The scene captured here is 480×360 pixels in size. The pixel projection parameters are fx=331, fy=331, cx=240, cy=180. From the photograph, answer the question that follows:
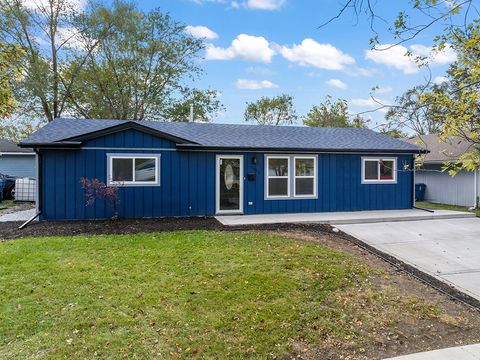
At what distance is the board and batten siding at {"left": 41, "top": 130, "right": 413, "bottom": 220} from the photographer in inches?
365

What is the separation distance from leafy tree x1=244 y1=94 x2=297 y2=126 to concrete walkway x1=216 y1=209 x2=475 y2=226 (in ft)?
74.1

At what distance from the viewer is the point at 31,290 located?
4.36 meters

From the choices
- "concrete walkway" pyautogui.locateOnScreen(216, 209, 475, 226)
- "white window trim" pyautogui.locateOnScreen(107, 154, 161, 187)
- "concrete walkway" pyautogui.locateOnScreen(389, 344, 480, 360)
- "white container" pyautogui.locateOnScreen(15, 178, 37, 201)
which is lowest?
"concrete walkway" pyautogui.locateOnScreen(389, 344, 480, 360)

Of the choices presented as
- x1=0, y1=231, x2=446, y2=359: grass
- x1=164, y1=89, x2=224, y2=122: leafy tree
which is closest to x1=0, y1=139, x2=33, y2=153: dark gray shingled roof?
x1=164, y1=89, x2=224, y2=122: leafy tree

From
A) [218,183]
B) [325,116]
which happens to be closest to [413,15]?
[218,183]

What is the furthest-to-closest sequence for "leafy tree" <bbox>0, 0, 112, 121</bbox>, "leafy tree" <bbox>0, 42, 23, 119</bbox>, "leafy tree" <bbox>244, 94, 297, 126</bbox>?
"leafy tree" <bbox>244, 94, 297, 126</bbox> → "leafy tree" <bbox>0, 0, 112, 121</bbox> → "leafy tree" <bbox>0, 42, 23, 119</bbox>

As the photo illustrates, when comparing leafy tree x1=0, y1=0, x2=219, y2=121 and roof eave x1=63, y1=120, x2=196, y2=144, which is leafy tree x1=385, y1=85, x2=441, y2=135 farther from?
leafy tree x1=0, y1=0, x2=219, y2=121

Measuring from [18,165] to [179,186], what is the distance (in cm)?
1485

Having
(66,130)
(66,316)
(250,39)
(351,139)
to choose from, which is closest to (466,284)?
(66,316)

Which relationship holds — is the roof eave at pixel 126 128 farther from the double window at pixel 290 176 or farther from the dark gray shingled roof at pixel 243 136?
the double window at pixel 290 176

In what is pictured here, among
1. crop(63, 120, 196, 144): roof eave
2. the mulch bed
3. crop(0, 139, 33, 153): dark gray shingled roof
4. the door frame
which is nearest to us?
the mulch bed

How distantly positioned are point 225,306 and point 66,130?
29.3 ft

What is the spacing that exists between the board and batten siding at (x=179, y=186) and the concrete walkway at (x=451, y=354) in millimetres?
7670

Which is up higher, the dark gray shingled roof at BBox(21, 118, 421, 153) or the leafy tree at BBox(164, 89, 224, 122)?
the leafy tree at BBox(164, 89, 224, 122)
